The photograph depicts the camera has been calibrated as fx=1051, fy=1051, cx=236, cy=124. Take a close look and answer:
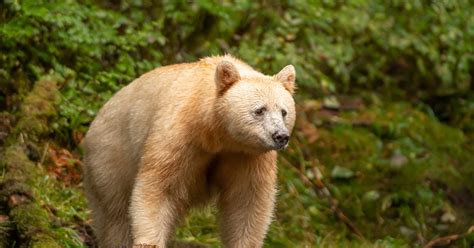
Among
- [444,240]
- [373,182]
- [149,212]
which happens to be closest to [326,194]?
[373,182]

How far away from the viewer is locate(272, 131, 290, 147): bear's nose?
19.9 ft

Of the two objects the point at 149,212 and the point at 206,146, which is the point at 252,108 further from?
the point at 149,212

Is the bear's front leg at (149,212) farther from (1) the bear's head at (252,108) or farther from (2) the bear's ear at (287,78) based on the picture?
(2) the bear's ear at (287,78)

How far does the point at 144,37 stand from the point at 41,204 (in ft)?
6.33

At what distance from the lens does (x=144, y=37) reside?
30.1 feet

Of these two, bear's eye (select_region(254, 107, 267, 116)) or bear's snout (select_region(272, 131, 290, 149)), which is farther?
bear's eye (select_region(254, 107, 267, 116))

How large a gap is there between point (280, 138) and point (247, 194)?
0.77 meters

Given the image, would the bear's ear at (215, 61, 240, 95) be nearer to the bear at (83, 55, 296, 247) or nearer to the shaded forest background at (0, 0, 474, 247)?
the bear at (83, 55, 296, 247)

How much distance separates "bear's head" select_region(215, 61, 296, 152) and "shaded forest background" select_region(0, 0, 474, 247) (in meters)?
1.51

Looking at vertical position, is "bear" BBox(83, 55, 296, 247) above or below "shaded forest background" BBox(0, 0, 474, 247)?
above

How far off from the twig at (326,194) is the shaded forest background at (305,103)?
0.02 m

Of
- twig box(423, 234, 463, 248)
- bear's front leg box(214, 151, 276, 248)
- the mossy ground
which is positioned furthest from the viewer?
twig box(423, 234, 463, 248)

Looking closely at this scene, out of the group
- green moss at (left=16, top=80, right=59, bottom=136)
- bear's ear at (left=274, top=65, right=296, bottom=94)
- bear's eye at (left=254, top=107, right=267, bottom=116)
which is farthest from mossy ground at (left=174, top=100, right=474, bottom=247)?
bear's eye at (left=254, top=107, right=267, bottom=116)

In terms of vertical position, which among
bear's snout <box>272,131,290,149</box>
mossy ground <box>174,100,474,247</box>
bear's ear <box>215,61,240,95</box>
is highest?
bear's ear <box>215,61,240,95</box>
